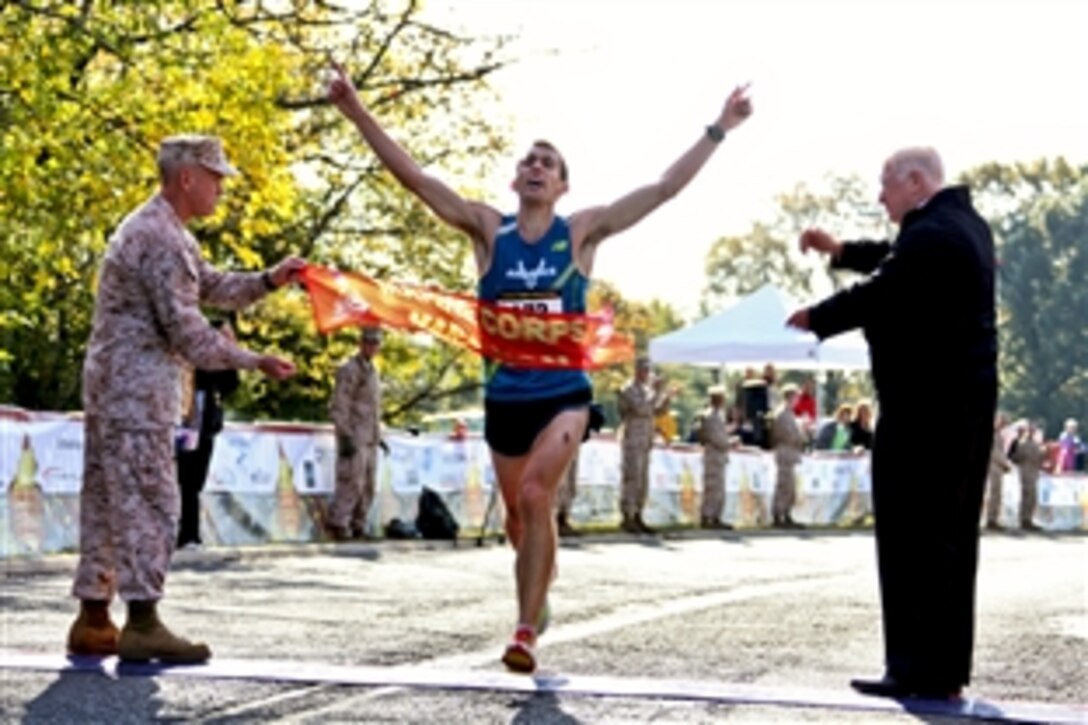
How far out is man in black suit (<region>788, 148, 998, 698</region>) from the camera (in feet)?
30.5

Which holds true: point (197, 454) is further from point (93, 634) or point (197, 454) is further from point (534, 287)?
point (534, 287)

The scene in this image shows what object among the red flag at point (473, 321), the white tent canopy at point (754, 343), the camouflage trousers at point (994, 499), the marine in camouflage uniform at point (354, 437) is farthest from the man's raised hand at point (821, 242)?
the camouflage trousers at point (994, 499)

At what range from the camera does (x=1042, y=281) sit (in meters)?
115

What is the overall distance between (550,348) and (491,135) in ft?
95.0

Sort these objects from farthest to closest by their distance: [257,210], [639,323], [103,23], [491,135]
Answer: [639,323] < [491,135] < [257,210] < [103,23]

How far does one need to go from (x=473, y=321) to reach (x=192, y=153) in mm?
1312

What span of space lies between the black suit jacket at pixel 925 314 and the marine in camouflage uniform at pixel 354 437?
14982 mm

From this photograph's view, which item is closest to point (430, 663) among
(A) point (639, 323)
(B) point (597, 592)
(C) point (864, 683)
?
(C) point (864, 683)

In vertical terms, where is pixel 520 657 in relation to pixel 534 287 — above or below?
Result: below

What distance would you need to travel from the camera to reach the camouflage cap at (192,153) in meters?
10.5

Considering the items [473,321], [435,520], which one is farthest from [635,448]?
[473,321]

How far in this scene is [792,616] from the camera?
1385 centimetres

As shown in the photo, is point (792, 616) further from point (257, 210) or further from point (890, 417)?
point (257, 210)

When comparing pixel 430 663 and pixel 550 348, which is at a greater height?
pixel 550 348
